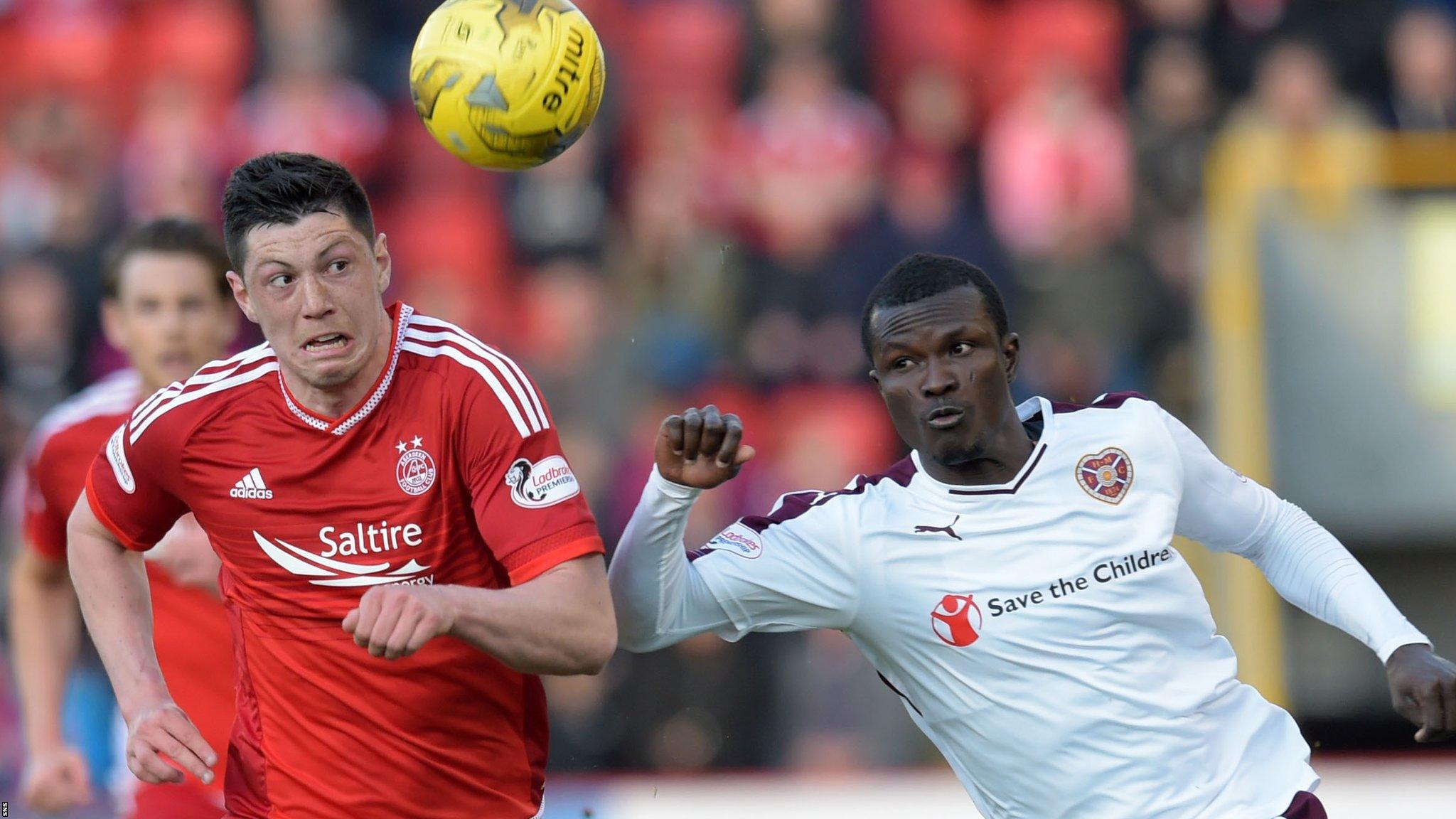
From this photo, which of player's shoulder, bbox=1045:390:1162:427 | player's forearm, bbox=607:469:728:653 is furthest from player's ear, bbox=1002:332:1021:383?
player's forearm, bbox=607:469:728:653

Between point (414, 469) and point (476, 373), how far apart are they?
25 centimetres

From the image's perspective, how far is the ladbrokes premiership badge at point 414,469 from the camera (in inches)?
160

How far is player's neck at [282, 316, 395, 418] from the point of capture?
4.14 meters

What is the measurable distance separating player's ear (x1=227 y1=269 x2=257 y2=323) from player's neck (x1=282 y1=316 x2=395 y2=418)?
0.16 metres

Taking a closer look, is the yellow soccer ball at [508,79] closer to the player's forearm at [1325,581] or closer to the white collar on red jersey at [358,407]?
the white collar on red jersey at [358,407]

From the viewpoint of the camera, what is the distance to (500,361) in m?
4.16

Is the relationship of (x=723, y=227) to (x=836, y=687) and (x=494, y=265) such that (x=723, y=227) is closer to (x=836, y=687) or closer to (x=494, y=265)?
(x=494, y=265)

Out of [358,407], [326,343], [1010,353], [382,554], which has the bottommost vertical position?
[382,554]

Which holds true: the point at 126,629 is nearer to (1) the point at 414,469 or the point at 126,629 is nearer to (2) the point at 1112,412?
(1) the point at 414,469

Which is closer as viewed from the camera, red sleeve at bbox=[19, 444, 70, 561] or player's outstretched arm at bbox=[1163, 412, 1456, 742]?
player's outstretched arm at bbox=[1163, 412, 1456, 742]

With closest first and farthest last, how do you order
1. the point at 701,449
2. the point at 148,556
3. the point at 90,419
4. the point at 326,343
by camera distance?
the point at 326,343
the point at 701,449
the point at 148,556
the point at 90,419

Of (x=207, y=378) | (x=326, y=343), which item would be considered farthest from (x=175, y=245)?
(x=326, y=343)

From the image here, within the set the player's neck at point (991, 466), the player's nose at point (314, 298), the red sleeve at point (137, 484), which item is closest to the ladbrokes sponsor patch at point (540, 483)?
the player's nose at point (314, 298)

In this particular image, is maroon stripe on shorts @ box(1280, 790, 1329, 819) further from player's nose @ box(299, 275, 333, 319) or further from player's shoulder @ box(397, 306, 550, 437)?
player's nose @ box(299, 275, 333, 319)
